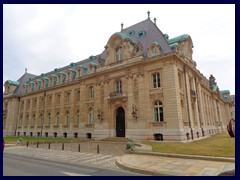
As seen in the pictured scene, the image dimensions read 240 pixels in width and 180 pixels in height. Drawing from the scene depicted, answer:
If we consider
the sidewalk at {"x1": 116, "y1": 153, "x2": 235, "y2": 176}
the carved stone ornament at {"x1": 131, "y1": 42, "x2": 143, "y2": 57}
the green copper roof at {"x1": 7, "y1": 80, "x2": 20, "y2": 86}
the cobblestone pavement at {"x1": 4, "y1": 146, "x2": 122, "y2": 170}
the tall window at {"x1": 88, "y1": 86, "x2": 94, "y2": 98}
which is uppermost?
the carved stone ornament at {"x1": 131, "y1": 42, "x2": 143, "y2": 57}

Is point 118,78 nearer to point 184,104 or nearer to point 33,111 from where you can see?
point 184,104

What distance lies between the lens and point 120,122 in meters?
27.7

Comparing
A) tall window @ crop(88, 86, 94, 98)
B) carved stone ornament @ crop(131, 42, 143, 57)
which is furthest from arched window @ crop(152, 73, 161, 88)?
tall window @ crop(88, 86, 94, 98)

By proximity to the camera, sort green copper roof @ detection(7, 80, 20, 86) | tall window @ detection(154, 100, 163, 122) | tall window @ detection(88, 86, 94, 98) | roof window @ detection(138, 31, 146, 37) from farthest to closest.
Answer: green copper roof @ detection(7, 80, 20, 86) → tall window @ detection(88, 86, 94, 98) → roof window @ detection(138, 31, 146, 37) → tall window @ detection(154, 100, 163, 122)

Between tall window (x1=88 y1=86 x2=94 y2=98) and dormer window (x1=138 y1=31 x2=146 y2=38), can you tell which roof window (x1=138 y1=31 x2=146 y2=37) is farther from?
tall window (x1=88 y1=86 x2=94 y2=98)

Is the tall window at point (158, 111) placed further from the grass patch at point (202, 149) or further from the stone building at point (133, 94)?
the grass patch at point (202, 149)

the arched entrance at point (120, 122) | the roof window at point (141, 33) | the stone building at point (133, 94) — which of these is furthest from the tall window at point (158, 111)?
the roof window at point (141, 33)

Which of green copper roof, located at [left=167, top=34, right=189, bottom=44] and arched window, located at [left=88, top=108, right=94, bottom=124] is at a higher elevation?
green copper roof, located at [left=167, top=34, right=189, bottom=44]

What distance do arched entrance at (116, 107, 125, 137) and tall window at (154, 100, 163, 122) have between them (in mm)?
A: 5691

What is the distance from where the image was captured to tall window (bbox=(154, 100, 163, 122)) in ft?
77.0

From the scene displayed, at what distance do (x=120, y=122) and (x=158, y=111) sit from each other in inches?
268

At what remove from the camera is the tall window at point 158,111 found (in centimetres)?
2347

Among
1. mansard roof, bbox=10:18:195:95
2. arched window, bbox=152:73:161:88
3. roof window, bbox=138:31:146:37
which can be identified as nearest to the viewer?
arched window, bbox=152:73:161:88

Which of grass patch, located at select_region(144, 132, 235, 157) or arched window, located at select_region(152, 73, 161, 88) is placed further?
arched window, located at select_region(152, 73, 161, 88)
